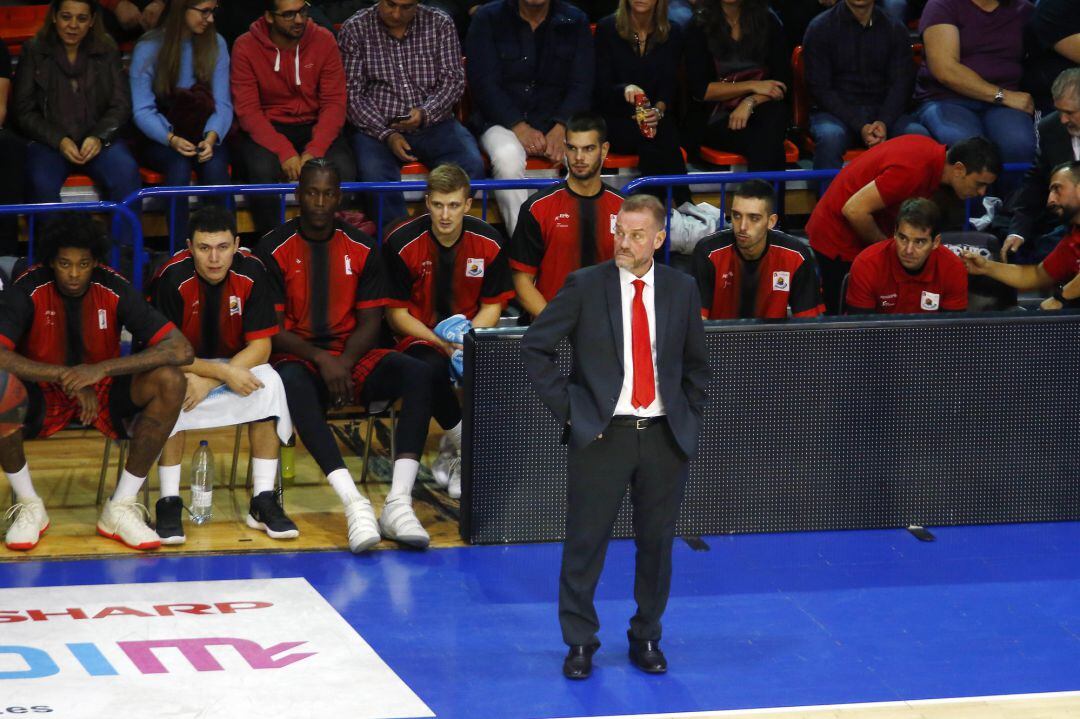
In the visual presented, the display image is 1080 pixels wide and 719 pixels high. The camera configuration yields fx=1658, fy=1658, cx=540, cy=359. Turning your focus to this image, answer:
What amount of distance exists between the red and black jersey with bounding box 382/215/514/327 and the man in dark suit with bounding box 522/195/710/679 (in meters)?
2.41

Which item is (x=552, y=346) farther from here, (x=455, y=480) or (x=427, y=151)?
(x=427, y=151)

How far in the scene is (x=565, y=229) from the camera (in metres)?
8.98

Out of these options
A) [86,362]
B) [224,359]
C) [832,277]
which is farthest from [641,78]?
[86,362]

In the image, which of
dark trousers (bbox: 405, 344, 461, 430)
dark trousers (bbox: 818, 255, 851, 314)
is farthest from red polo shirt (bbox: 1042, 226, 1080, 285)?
dark trousers (bbox: 405, 344, 461, 430)

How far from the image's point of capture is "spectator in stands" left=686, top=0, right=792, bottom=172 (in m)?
10.8

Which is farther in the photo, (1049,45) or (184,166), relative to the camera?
(1049,45)

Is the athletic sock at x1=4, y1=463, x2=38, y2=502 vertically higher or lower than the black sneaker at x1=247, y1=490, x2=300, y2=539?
higher

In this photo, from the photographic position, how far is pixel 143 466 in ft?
26.3

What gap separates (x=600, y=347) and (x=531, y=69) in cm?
455

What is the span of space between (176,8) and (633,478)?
16.2ft

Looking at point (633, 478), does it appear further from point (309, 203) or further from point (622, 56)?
point (622, 56)

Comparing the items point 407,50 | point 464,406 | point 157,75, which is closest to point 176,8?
point 157,75

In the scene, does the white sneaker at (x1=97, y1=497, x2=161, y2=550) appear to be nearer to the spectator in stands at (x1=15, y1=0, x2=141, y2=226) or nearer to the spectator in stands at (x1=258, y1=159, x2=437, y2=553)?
the spectator in stands at (x1=258, y1=159, x2=437, y2=553)

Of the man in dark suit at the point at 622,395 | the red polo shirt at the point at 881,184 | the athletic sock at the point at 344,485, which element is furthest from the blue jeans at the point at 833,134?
the man in dark suit at the point at 622,395
